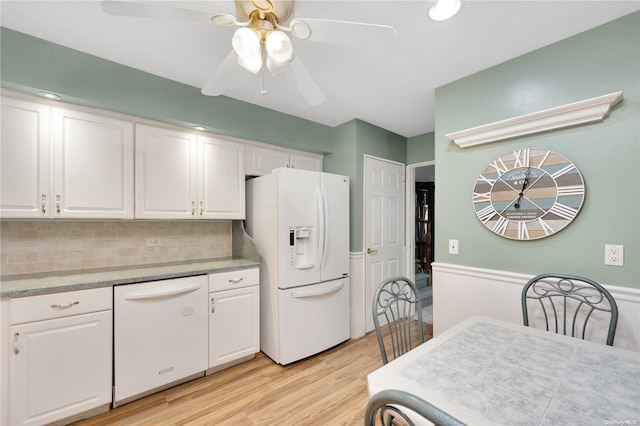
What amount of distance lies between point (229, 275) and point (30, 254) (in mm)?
1387

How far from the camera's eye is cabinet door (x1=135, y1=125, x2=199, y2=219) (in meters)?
2.12

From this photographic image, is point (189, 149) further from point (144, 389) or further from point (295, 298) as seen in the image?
point (144, 389)

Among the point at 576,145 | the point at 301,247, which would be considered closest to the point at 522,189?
the point at 576,145

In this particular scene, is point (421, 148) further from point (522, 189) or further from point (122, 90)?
point (122, 90)

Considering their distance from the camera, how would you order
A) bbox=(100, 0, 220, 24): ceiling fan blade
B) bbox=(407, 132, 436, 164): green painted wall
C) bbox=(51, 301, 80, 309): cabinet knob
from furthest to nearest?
bbox=(407, 132, 436, 164): green painted wall → bbox=(51, 301, 80, 309): cabinet knob → bbox=(100, 0, 220, 24): ceiling fan blade

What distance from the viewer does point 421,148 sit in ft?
11.6

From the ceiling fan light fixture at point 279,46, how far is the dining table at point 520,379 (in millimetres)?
1377

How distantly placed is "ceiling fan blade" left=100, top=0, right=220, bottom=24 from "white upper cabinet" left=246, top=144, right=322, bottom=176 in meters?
1.66

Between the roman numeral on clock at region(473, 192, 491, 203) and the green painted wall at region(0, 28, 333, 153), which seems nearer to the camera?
the green painted wall at region(0, 28, 333, 153)

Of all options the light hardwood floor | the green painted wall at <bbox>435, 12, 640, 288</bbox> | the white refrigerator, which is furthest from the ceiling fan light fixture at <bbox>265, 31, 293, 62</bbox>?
the light hardwood floor

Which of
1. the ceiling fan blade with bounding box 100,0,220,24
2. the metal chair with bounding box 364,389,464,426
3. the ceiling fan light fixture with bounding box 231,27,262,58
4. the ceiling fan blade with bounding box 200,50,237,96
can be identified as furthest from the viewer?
the ceiling fan blade with bounding box 200,50,237,96

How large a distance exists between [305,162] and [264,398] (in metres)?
2.34

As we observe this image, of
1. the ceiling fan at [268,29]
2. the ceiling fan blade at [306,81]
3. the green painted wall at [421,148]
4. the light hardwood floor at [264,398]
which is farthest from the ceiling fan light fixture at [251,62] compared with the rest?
the green painted wall at [421,148]

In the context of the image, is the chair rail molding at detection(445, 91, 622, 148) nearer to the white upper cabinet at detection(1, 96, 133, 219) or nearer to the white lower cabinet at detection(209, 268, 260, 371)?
the white lower cabinet at detection(209, 268, 260, 371)
